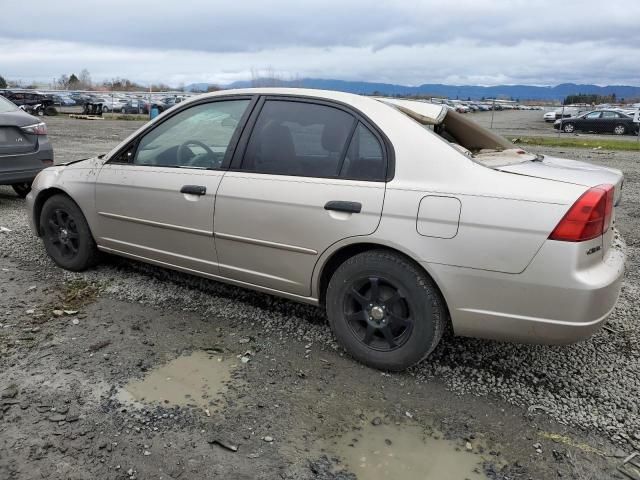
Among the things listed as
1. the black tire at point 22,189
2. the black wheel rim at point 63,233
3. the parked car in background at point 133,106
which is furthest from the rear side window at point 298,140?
the parked car in background at point 133,106

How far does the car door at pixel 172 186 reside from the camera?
3834mm

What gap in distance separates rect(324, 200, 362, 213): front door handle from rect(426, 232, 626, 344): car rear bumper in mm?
537

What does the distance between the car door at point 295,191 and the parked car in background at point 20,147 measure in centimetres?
464

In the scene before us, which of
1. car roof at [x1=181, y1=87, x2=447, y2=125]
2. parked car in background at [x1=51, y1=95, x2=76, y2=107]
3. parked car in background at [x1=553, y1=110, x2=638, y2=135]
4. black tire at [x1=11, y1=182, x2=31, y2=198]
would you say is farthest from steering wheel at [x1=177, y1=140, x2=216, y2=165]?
parked car in background at [x1=51, y1=95, x2=76, y2=107]

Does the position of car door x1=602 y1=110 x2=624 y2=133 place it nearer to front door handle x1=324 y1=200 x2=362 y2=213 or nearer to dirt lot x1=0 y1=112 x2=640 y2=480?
dirt lot x1=0 y1=112 x2=640 y2=480

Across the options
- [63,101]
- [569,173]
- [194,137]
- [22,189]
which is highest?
[63,101]

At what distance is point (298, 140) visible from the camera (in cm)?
358

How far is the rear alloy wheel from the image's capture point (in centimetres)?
2723

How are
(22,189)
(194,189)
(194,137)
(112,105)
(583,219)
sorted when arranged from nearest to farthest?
(583,219) < (194,189) < (194,137) < (22,189) < (112,105)

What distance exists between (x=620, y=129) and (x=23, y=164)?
28.1 meters

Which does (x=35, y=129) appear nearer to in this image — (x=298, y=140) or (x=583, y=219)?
(x=298, y=140)

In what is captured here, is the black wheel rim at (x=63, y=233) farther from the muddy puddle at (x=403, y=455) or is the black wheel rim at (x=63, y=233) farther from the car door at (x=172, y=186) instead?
the muddy puddle at (x=403, y=455)

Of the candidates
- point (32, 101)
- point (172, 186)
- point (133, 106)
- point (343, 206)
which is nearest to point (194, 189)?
point (172, 186)

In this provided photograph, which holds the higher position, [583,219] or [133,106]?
[133,106]
